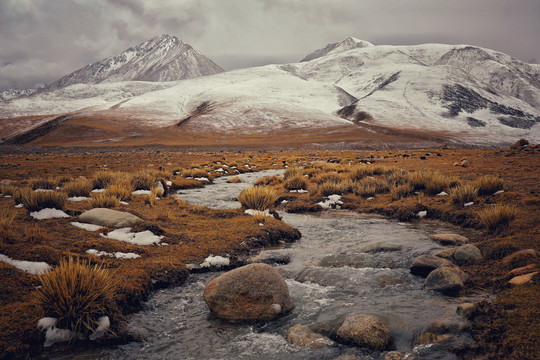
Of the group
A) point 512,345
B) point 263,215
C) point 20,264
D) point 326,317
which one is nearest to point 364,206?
point 263,215

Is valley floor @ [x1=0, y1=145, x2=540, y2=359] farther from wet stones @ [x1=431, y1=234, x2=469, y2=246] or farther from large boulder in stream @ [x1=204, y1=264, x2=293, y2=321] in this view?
large boulder in stream @ [x1=204, y1=264, x2=293, y2=321]

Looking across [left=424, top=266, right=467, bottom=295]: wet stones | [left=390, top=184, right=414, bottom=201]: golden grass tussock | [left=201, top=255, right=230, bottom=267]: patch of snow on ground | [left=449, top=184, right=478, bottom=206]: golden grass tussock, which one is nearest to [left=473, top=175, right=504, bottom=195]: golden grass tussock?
[left=449, top=184, right=478, bottom=206]: golden grass tussock

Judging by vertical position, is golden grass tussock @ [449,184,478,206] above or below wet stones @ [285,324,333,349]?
above

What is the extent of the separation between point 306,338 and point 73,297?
360cm

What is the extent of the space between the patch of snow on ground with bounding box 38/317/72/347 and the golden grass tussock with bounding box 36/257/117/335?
0.21 ft

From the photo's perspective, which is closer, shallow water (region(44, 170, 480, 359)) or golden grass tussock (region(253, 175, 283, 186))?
shallow water (region(44, 170, 480, 359))

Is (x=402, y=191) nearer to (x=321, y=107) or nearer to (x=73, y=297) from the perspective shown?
(x=73, y=297)

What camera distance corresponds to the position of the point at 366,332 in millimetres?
5078

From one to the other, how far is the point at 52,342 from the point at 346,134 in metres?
114

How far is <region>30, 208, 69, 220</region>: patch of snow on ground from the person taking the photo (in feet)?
31.7

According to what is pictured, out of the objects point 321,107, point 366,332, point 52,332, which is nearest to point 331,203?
point 366,332

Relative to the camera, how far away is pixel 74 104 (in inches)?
7313

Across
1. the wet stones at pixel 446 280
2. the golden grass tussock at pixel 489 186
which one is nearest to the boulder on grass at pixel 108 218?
A: the wet stones at pixel 446 280

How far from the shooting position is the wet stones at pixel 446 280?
20.9ft
